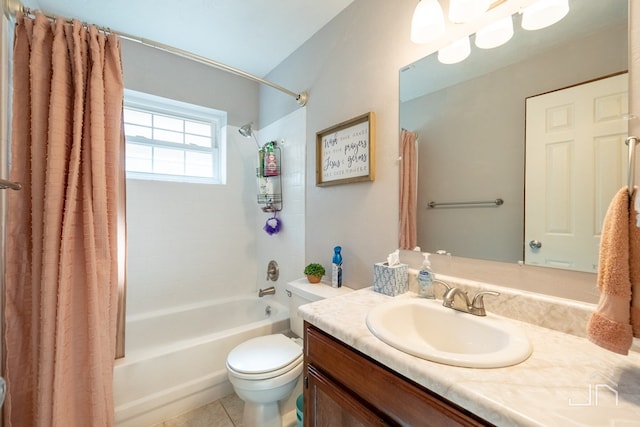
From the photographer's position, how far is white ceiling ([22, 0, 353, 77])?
58.1 inches

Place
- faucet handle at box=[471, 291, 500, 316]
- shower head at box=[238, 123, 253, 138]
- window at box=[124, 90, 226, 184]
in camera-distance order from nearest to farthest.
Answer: faucet handle at box=[471, 291, 500, 316] < window at box=[124, 90, 226, 184] < shower head at box=[238, 123, 253, 138]

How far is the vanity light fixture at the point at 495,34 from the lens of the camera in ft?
2.91

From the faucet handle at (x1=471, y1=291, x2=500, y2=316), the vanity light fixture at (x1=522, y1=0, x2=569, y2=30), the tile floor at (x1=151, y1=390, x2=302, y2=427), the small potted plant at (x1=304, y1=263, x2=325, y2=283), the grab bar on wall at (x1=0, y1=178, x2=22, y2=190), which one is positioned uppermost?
the vanity light fixture at (x1=522, y1=0, x2=569, y2=30)

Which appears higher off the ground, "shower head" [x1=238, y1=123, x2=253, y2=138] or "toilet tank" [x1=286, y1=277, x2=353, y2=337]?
"shower head" [x1=238, y1=123, x2=253, y2=138]

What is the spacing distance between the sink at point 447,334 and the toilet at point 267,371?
499 millimetres

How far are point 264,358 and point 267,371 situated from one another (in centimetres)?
10

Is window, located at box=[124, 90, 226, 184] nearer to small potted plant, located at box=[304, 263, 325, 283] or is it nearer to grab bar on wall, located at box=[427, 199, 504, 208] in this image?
small potted plant, located at box=[304, 263, 325, 283]

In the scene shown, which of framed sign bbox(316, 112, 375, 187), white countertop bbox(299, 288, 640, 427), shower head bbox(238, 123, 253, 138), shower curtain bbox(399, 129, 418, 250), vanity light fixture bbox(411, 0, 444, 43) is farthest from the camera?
shower head bbox(238, 123, 253, 138)

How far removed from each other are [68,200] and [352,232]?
1.29m

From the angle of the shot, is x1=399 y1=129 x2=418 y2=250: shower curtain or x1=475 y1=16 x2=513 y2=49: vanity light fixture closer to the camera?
x1=475 y1=16 x2=513 y2=49: vanity light fixture

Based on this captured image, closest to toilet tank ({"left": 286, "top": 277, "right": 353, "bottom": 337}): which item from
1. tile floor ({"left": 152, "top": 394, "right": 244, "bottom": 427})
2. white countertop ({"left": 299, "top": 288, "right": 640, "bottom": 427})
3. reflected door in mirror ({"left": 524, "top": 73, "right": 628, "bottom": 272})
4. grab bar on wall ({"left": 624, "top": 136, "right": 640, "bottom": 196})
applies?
tile floor ({"left": 152, "top": 394, "right": 244, "bottom": 427})

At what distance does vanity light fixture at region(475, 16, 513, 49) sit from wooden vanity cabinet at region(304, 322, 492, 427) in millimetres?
1141

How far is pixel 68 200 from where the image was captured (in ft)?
3.39

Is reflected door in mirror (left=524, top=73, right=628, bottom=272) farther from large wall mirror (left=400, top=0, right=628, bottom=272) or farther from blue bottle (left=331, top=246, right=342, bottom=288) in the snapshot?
blue bottle (left=331, top=246, right=342, bottom=288)
